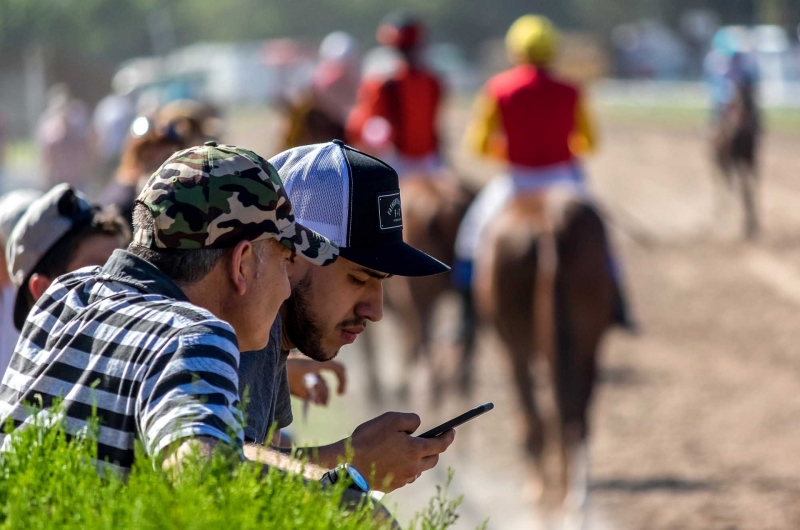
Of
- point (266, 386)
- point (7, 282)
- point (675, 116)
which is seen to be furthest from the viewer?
point (675, 116)

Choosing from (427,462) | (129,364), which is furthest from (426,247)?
(129,364)

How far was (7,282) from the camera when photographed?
12.8ft

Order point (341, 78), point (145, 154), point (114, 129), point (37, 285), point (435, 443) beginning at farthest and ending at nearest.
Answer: point (114, 129) < point (341, 78) < point (145, 154) < point (37, 285) < point (435, 443)

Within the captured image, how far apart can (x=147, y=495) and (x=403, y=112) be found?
771 cm

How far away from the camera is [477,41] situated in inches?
2434

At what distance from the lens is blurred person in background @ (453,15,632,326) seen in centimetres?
741

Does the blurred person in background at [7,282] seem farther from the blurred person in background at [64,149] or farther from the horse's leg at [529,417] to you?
the blurred person in background at [64,149]

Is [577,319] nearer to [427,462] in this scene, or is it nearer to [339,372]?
[339,372]

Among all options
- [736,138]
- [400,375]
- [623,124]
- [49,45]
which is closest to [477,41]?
[623,124]

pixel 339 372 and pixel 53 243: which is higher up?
pixel 53 243

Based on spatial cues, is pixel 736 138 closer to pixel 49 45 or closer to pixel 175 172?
pixel 49 45

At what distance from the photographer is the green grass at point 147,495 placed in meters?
1.62

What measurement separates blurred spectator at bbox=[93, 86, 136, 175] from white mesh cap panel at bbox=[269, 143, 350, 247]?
12.9 m

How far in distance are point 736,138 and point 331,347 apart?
15.1 metres
